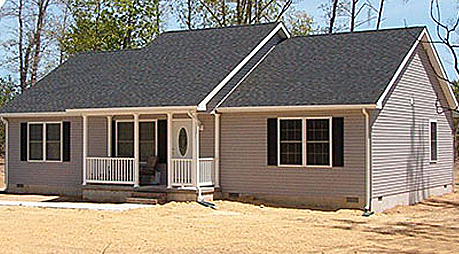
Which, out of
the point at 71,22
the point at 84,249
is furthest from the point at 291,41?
the point at 71,22

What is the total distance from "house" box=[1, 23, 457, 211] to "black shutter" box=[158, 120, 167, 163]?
0.15ft

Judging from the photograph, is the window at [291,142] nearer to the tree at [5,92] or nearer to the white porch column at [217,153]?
the white porch column at [217,153]

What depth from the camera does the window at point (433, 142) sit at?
2342cm

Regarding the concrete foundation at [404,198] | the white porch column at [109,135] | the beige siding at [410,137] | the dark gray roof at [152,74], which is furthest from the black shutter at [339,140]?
the white porch column at [109,135]

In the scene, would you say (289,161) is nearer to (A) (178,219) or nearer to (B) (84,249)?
(A) (178,219)

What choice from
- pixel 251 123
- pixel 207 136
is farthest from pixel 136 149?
pixel 251 123

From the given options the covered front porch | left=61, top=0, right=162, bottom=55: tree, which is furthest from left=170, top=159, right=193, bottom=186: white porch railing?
left=61, top=0, right=162, bottom=55: tree

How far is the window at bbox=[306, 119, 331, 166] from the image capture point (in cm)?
1934

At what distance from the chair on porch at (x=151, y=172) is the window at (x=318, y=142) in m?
4.91

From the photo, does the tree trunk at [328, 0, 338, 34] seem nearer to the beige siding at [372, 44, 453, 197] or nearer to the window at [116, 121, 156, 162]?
the beige siding at [372, 44, 453, 197]

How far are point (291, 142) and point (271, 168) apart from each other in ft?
3.16

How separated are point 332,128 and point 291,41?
18.6ft

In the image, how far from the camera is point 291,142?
19859 mm

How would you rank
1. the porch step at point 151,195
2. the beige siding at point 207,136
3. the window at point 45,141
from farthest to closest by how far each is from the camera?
the window at point 45,141, the beige siding at point 207,136, the porch step at point 151,195
